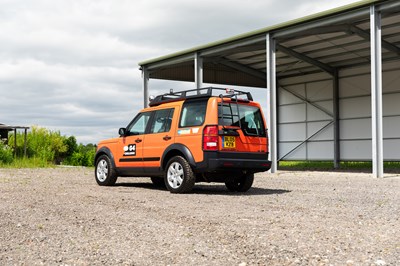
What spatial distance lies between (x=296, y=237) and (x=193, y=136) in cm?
453

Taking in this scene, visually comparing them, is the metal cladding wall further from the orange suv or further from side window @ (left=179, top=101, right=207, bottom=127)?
side window @ (left=179, top=101, right=207, bottom=127)

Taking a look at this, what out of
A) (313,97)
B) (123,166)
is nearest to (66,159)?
(313,97)

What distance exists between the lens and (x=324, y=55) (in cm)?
2397

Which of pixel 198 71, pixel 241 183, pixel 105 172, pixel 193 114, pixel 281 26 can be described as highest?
pixel 281 26

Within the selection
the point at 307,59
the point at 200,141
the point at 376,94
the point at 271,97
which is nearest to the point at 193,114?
the point at 200,141

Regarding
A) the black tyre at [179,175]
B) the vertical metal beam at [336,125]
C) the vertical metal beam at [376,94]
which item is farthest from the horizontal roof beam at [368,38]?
the black tyre at [179,175]

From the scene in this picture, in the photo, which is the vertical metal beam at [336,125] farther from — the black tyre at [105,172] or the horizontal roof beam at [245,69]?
→ the black tyre at [105,172]

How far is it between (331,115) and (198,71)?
7722mm

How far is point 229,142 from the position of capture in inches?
382

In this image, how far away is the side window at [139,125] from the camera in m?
11.3

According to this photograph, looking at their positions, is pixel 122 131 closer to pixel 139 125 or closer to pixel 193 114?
pixel 139 125

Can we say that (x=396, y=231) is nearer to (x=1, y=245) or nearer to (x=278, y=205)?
(x=278, y=205)

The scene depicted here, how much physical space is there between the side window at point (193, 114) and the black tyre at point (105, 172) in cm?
258

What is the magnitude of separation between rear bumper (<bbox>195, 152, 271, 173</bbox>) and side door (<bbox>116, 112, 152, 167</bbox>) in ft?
6.52
